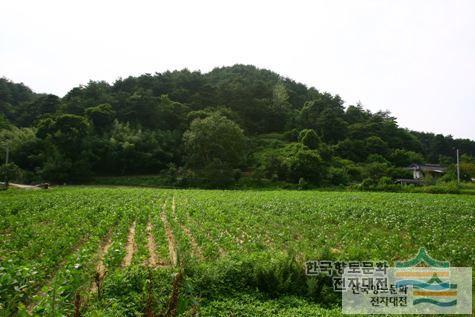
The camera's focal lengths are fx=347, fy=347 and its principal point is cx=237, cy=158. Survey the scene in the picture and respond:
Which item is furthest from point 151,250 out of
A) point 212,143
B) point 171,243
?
point 212,143

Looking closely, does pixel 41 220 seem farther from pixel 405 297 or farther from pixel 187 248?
pixel 405 297

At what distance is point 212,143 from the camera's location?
41.9 meters

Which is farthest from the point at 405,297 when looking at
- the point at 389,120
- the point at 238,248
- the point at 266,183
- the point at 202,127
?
the point at 389,120

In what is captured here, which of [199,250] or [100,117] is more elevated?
[100,117]

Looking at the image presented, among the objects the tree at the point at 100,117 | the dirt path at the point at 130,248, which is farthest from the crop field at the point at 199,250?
the tree at the point at 100,117

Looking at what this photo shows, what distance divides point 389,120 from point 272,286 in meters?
65.5

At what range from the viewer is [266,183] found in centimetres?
4016

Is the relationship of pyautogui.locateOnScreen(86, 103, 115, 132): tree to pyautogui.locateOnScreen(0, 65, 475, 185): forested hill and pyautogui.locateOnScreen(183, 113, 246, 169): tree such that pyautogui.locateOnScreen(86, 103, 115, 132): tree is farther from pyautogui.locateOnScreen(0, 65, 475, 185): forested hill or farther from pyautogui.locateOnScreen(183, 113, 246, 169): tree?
pyautogui.locateOnScreen(183, 113, 246, 169): tree

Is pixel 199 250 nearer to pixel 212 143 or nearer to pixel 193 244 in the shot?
pixel 193 244

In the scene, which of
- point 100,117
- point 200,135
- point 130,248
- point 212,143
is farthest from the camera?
point 100,117

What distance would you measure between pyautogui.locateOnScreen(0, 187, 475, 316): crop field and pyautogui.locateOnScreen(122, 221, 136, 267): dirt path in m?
0.04

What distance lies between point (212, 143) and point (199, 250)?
31.3 meters

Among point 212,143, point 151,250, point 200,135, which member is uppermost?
point 200,135

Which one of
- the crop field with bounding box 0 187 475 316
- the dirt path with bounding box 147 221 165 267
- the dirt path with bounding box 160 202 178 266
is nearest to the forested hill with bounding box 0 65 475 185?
the crop field with bounding box 0 187 475 316
